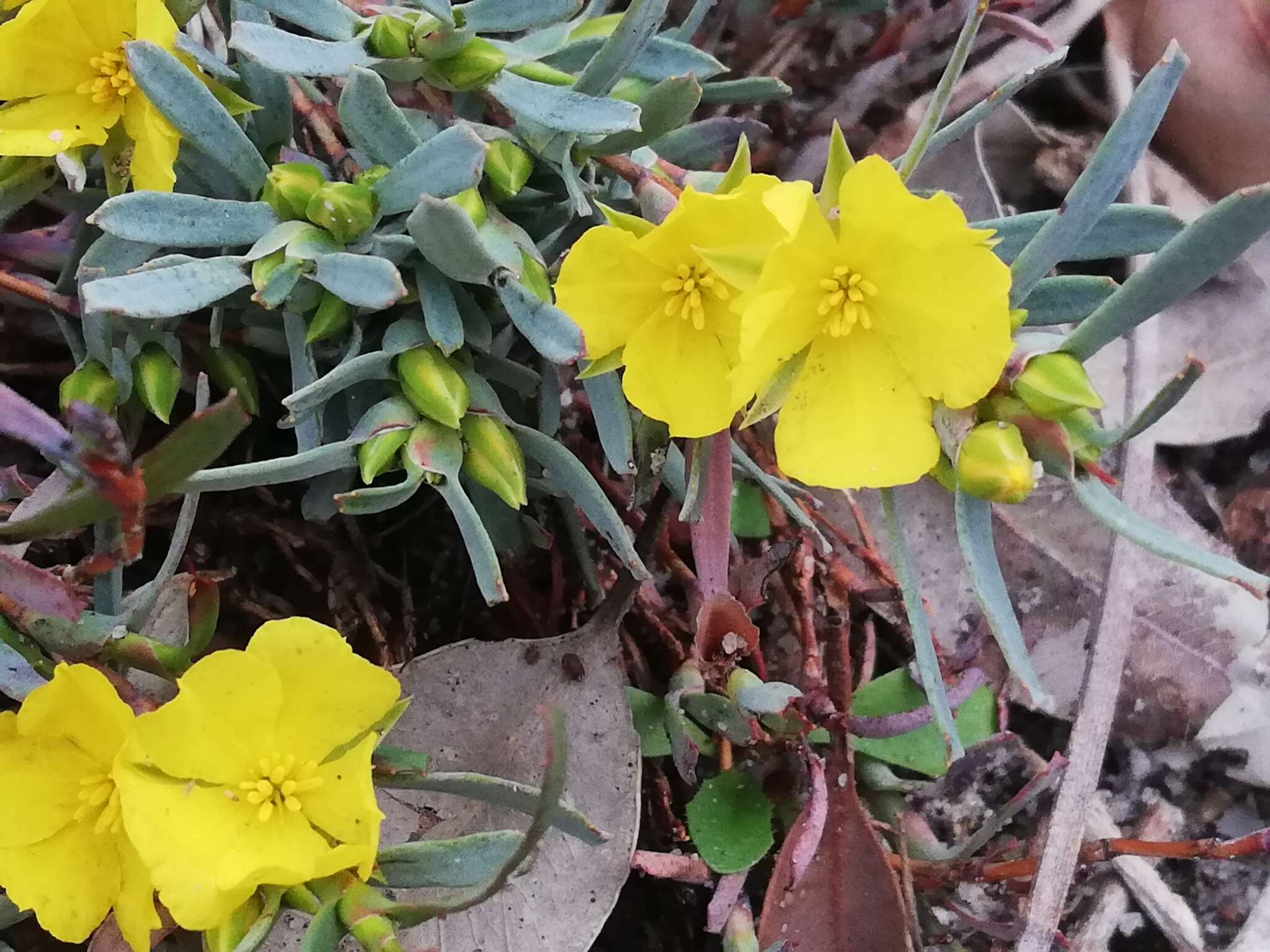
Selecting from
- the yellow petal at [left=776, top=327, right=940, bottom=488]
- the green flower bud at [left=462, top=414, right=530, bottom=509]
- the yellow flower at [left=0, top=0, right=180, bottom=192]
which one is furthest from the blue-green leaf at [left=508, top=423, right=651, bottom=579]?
the yellow flower at [left=0, top=0, right=180, bottom=192]

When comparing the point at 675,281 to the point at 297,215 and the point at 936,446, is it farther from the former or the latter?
the point at 297,215

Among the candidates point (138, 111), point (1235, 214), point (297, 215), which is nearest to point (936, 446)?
point (1235, 214)

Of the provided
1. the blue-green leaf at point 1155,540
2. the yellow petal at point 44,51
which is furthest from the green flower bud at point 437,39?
the blue-green leaf at point 1155,540

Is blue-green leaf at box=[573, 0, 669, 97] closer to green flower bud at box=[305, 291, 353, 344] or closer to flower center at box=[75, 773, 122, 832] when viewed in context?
green flower bud at box=[305, 291, 353, 344]

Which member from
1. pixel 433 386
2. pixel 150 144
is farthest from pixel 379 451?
pixel 150 144

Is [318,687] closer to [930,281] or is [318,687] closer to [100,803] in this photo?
[100,803]
